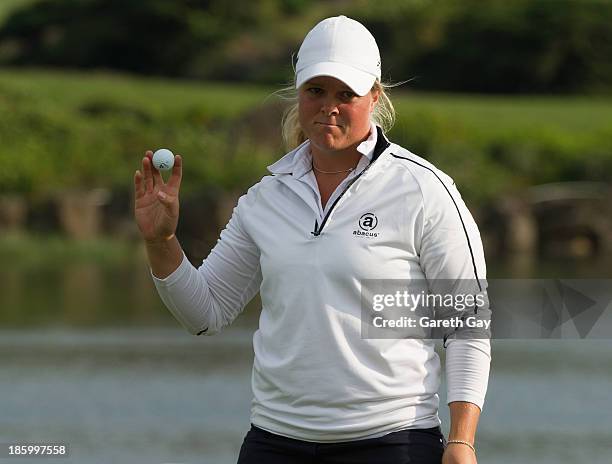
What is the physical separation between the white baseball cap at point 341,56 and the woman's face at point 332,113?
0.03 metres

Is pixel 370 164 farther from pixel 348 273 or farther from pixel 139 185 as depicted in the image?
pixel 139 185

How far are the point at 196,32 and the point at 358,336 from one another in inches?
2013

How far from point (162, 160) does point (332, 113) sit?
1.34 feet

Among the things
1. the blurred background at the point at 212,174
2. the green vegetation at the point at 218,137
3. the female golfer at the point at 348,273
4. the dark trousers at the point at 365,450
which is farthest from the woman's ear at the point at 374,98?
the green vegetation at the point at 218,137

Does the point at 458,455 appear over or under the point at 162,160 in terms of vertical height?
under

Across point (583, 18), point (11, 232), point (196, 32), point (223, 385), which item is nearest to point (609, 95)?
point (583, 18)

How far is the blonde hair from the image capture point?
3.64 m

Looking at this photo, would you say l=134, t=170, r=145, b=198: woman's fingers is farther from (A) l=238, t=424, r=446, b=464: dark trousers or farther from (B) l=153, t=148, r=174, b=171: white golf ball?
(A) l=238, t=424, r=446, b=464: dark trousers

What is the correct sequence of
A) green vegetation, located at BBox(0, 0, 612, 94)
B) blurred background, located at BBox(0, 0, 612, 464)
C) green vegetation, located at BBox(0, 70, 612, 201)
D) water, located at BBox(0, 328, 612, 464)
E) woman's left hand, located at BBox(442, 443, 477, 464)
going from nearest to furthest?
woman's left hand, located at BBox(442, 443, 477, 464) < water, located at BBox(0, 328, 612, 464) < blurred background, located at BBox(0, 0, 612, 464) < green vegetation, located at BBox(0, 70, 612, 201) < green vegetation, located at BBox(0, 0, 612, 94)

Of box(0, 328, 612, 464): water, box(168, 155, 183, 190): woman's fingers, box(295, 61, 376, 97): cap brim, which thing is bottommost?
box(168, 155, 183, 190): woman's fingers

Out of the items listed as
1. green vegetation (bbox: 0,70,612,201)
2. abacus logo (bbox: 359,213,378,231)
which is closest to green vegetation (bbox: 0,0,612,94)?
green vegetation (bbox: 0,70,612,201)

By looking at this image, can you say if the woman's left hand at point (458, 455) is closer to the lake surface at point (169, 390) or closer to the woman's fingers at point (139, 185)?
the woman's fingers at point (139, 185)

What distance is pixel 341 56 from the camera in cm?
343

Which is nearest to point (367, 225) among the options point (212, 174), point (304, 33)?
point (212, 174)
